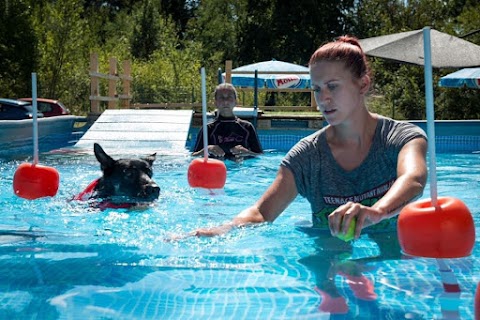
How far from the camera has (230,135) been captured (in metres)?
8.35

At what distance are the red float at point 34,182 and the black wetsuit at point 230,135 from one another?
13.0ft

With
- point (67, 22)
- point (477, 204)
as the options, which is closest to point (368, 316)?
point (477, 204)

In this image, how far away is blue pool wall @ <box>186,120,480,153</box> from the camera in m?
12.8

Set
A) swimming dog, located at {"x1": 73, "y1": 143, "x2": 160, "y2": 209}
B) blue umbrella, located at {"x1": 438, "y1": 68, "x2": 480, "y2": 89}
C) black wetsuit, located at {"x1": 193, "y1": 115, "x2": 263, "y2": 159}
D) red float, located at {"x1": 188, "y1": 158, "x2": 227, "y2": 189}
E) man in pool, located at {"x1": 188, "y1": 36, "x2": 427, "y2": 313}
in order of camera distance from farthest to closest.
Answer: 1. blue umbrella, located at {"x1": 438, "y1": 68, "x2": 480, "y2": 89}
2. black wetsuit, located at {"x1": 193, "y1": 115, "x2": 263, "y2": 159}
3. swimming dog, located at {"x1": 73, "y1": 143, "x2": 160, "y2": 209}
4. red float, located at {"x1": 188, "y1": 158, "x2": 227, "y2": 189}
5. man in pool, located at {"x1": 188, "y1": 36, "x2": 427, "y2": 313}

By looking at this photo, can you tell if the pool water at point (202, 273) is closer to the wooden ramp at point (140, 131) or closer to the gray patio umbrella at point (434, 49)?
the wooden ramp at point (140, 131)

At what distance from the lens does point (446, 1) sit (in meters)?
36.0

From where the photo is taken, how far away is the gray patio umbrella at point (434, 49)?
41.3ft

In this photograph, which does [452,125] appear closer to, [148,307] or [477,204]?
[477,204]

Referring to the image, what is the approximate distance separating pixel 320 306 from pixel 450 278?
0.52 m

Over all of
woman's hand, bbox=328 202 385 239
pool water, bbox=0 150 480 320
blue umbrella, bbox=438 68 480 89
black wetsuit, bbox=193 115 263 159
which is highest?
blue umbrella, bbox=438 68 480 89

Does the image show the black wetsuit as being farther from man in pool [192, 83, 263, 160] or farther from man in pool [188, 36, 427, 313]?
man in pool [188, 36, 427, 313]

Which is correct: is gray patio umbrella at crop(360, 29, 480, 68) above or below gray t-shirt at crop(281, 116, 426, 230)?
above

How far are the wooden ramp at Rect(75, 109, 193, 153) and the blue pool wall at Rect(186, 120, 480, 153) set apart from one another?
45cm

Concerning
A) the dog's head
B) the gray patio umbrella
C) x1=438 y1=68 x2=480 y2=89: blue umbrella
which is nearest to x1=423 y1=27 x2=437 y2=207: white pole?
the dog's head
